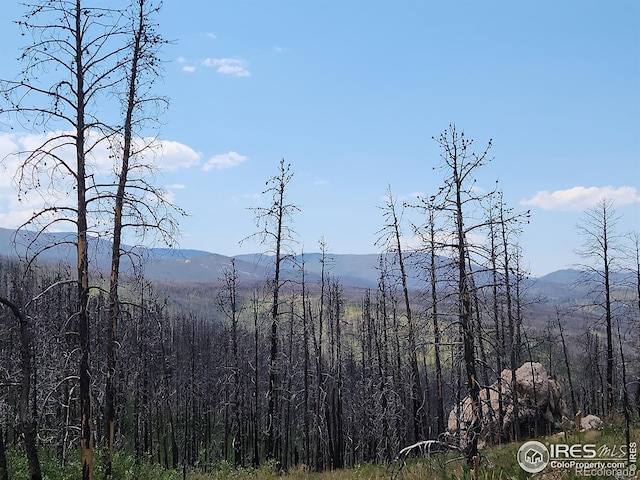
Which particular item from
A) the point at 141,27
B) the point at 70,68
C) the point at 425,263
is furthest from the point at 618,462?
the point at 141,27

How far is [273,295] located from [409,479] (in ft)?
31.5

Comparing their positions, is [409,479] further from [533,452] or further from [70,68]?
[70,68]

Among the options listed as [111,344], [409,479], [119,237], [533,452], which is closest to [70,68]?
[119,237]

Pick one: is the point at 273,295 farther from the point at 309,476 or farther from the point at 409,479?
the point at 409,479

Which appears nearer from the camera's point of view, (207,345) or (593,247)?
(593,247)

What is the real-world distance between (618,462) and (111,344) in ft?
35.7

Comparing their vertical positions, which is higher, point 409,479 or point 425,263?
point 425,263

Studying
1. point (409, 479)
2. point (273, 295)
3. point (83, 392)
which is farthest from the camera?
point (273, 295)

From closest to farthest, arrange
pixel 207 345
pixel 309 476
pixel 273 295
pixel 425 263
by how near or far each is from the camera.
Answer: pixel 425 263, pixel 309 476, pixel 273 295, pixel 207 345

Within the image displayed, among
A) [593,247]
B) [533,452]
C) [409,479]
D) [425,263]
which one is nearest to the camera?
[533,452]

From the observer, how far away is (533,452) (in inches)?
372

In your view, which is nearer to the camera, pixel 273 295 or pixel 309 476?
pixel 309 476

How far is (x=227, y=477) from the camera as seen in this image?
52.0ft

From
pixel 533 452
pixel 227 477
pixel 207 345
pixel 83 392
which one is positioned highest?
pixel 83 392
